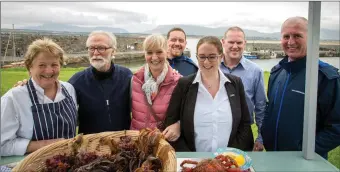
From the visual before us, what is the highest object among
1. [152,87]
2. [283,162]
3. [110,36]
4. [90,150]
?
[110,36]

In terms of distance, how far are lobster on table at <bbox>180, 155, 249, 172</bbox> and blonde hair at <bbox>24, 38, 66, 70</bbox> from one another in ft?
3.73

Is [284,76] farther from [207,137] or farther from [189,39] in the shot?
[189,39]

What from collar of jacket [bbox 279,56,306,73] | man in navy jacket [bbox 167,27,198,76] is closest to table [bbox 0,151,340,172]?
collar of jacket [bbox 279,56,306,73]

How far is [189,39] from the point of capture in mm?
2947

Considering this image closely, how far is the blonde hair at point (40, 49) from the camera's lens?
1.84m

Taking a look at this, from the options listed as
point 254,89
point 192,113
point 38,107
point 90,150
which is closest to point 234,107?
point 192,113

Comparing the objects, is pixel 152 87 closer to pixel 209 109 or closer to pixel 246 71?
pixel 209 109

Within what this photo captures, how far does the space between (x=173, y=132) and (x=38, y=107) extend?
88 centimetres

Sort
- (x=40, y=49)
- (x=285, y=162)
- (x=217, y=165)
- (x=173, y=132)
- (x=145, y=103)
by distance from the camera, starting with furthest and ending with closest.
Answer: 1. (x=145, y=103)
2. (x=173, y=132)
3. (x=40, y=49)
4. (x=285, y=162)
5. (x=217, y=165)

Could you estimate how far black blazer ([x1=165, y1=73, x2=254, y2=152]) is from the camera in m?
1.92

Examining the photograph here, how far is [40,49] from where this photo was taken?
1.85 m

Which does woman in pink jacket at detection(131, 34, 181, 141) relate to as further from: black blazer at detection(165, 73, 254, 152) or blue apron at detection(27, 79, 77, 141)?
blue apron at detection(27, 79, 77, 141)

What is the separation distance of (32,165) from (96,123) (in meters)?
1.03

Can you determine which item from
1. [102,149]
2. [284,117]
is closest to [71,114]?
[102,149]
